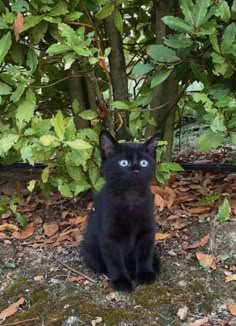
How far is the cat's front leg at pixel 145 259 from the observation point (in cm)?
310

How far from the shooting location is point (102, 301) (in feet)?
9.88

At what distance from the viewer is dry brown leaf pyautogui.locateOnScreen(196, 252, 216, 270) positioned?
3.22 metres

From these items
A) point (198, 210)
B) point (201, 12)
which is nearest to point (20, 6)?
point (201, 12)

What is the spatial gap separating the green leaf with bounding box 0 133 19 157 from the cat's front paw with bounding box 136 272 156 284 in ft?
2.87

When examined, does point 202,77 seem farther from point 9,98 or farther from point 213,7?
point 9,98

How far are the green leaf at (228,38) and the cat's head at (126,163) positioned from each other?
562 millimetres

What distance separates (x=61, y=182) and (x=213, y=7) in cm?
122

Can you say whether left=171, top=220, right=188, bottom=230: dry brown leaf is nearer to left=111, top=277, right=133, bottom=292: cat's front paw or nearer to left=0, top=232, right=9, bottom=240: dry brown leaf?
left=111, top=277, right=133, bottom=292: cat's front paw

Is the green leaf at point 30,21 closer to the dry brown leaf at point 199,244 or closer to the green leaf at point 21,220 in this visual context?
the green leaf at point 21,220

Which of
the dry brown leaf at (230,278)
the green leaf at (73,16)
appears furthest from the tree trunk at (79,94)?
the dry brown leaf at (230,278)

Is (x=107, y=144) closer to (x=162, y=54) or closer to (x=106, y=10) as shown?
(x=162, y=54)

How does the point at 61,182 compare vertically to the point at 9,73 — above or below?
below

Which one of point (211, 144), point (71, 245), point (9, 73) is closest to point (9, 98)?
point (9, 73)

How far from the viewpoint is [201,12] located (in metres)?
2.97
